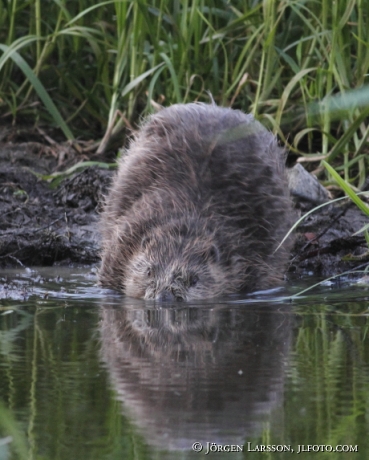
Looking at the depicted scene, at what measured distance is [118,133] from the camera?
26.2 feet

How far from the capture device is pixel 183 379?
301 cm

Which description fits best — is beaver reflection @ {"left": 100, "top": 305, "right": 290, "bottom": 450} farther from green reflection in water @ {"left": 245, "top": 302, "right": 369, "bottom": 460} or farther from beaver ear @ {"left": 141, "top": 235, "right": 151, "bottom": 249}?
beaver ear @ {"left": 141, "top": 235, "right": 151, "bottom": 249}

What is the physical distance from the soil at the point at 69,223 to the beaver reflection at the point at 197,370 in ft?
5.16

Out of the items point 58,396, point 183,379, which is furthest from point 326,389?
point 58,396

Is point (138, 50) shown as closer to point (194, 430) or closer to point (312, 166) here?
point (312, 166)

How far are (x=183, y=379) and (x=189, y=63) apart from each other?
4893 millimetres

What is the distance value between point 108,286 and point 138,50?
2.57 m

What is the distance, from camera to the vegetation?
7.05m

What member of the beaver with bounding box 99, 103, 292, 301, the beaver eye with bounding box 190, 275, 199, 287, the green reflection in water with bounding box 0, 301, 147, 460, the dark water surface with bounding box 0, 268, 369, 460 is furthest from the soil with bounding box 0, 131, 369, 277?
the green reflection in water with bounding box 0, 301, 147, 460

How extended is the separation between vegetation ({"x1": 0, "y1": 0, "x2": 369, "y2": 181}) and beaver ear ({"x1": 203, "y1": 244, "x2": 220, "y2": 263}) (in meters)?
1.49

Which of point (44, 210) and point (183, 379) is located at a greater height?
point (44, 210)

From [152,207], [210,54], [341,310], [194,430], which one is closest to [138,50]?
[210,54]

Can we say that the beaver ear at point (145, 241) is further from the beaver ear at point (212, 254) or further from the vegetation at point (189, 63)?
the vegetation at point (189, 63)

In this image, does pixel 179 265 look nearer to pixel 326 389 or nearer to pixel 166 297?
pixel 166 297
